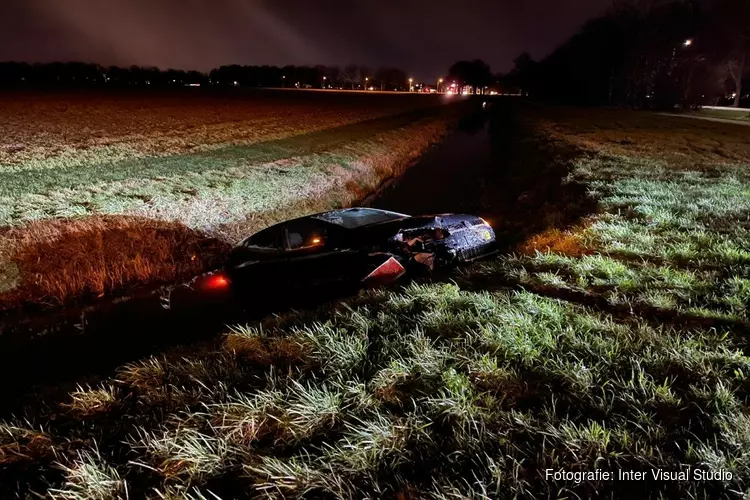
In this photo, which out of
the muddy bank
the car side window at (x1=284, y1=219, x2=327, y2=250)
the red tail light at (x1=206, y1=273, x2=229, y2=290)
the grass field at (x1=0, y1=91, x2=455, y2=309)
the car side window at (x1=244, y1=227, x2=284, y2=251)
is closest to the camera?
the muddy bank

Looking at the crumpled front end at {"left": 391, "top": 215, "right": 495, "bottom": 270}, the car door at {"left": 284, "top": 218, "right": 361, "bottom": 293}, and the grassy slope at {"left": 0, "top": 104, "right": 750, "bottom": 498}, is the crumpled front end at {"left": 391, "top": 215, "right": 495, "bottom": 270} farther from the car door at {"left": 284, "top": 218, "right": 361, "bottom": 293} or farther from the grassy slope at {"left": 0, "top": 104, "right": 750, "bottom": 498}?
the grassy slope at {"left": 0, "top": 104, "right": 750, "bottom": 498}

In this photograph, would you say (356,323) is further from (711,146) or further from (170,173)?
(711,146)

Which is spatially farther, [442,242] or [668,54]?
[668,54]

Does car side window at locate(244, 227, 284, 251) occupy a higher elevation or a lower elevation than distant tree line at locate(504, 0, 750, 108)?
lower

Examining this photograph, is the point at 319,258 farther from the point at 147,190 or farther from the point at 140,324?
the point at 147,190

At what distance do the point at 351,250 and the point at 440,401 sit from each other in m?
3.83

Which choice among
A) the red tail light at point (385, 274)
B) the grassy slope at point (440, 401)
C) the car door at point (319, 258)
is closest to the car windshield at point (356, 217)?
the car door at point (319, 258)

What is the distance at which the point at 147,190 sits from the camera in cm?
1347

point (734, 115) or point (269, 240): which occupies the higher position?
point (734, 115)

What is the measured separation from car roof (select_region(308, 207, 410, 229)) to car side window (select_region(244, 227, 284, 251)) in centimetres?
67

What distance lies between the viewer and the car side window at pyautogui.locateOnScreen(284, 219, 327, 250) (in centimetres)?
740

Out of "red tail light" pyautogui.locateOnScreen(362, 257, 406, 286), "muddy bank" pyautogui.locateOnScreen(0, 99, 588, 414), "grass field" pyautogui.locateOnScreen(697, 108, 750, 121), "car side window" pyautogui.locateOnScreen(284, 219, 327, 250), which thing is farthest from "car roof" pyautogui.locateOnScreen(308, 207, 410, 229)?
"grass field" pyautogui.locateOnScreen(697, 108, 750, 121)

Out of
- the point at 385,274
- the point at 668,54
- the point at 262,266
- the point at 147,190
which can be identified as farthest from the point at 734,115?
the point at 262,266

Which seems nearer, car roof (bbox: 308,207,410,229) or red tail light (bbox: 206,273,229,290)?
car roof (bbox: 308,207,410,229)
